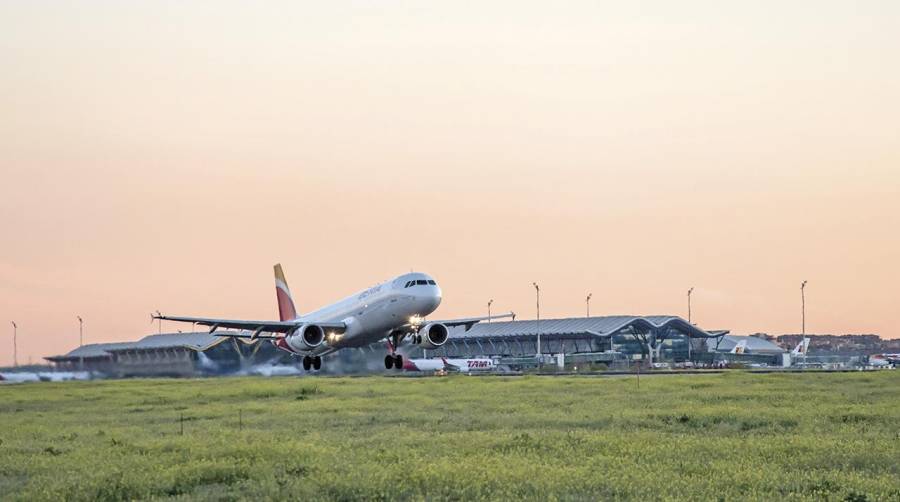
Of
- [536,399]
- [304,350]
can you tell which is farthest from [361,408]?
[304,350]

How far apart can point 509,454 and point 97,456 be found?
11.7m

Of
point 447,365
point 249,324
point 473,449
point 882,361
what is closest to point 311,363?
point 249,324

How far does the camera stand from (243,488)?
22688 millimetres

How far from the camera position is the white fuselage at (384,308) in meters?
72.6

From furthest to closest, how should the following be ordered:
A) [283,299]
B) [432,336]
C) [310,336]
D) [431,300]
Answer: [283,299] → [432,336] → [310,336] → [431,300]

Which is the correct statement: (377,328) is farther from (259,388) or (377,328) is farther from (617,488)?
(617,488)

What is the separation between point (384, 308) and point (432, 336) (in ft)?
24.1

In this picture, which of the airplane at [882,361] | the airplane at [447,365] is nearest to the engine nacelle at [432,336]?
the airplane at [447,365]

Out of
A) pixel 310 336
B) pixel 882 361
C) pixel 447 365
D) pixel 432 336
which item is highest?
pixel 310 336

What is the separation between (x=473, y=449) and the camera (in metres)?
28.3

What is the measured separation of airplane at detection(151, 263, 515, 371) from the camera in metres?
72.9

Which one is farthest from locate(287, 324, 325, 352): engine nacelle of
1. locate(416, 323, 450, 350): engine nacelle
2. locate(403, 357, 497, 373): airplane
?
locate(403, 357, 497, 373): airplane

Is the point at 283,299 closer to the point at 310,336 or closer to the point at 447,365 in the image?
Result: the point at 310,336

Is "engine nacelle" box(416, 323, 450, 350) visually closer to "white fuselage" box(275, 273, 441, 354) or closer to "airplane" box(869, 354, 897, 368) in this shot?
"white fuselage" box(275, 273, 441, 354)
